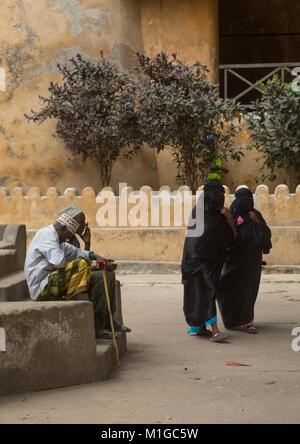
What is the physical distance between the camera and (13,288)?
6441 mm

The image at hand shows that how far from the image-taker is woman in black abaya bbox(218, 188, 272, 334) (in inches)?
301

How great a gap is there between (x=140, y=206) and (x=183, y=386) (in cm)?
779

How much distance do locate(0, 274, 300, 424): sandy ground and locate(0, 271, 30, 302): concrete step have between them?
3.50 feet

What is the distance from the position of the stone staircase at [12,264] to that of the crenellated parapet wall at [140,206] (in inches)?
205

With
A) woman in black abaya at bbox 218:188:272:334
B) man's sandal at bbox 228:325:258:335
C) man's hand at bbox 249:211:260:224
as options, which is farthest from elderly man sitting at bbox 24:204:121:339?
man's hand at bbox 249:211:260:224

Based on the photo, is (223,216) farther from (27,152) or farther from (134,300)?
(27,152)

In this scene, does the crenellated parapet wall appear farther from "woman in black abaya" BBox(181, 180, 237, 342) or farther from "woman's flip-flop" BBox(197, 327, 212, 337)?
"woman's flip-flop" BBox(197, 327, 212, 337)

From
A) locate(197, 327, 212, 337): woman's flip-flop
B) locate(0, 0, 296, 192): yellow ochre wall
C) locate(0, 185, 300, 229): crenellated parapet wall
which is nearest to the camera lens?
locate(197, 327, 212, 337): woman's flip-flop

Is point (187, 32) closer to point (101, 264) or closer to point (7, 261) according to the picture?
point (7, 261)

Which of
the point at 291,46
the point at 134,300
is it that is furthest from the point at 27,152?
the point at 291,46

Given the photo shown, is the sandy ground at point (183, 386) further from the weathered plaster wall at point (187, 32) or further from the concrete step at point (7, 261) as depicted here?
the weathered plaster wall at point (187, 32)

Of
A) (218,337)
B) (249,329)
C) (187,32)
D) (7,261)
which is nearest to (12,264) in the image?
(7,261)

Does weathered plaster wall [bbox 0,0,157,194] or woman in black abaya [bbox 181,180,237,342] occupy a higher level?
weathered plaster wall [bbox 0,0,157,194]
